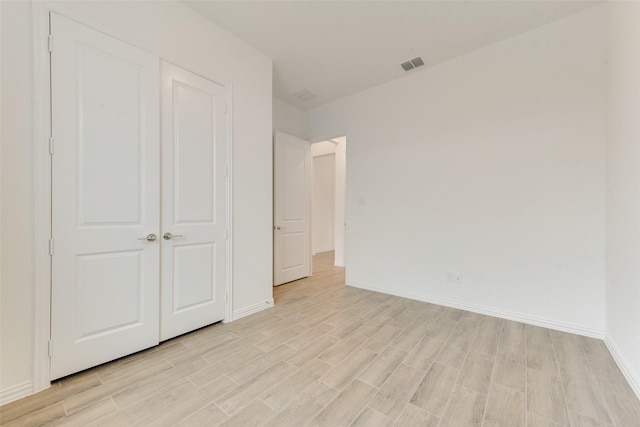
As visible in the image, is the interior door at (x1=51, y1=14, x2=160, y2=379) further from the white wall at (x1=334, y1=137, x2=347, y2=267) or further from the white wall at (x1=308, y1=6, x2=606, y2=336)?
the white wall at (x1=334, y1=137, x2=347, y2=267)

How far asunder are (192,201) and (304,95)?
2551 mm

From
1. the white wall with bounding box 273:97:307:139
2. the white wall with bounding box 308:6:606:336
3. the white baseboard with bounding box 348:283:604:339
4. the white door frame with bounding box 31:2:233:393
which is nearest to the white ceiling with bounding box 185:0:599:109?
the white wall with bounding box 308:6:606:336

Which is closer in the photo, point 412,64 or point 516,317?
point 516,317

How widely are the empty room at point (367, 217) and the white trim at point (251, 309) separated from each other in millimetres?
21

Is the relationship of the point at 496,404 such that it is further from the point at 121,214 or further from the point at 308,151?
the point at 308,151

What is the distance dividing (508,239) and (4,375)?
415 cm

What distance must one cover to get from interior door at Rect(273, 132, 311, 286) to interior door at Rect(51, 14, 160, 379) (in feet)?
6.32

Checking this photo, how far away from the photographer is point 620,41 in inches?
76.5

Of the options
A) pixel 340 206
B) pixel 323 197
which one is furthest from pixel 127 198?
pixel 323 197

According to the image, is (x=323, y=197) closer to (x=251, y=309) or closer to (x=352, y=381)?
(x=251, y=309)

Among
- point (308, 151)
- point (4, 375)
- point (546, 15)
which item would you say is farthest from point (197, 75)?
point (546, 15)

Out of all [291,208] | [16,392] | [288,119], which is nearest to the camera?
[16,392]

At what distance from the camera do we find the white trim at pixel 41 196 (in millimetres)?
1549

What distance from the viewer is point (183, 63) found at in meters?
2.24
